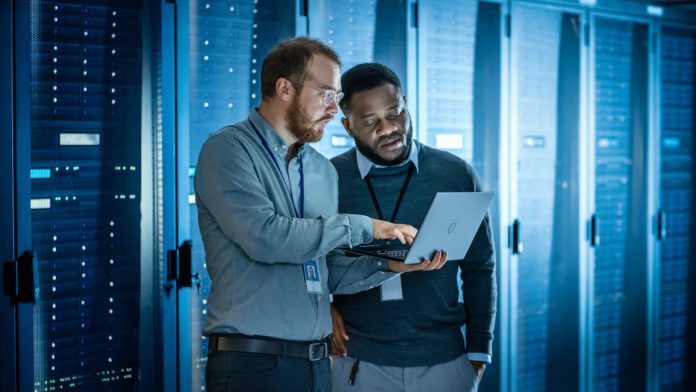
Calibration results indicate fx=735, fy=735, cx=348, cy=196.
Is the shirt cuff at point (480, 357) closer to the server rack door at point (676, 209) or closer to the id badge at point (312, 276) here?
the id badge at point (312, 276)

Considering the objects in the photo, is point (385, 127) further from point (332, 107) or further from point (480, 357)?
point (480, 357)

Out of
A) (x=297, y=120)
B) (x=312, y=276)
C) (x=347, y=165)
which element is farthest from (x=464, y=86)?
(x=312, y=276)

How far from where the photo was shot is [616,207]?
3.75m

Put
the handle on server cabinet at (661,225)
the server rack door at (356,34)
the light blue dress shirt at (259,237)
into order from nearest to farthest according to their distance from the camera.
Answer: the light blue dress shirt at (259,237)
the server rack door at (356,34)
the handle on server cabinet at (661,225)

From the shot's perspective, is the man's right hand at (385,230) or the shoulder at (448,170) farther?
the shoulder at (448,170)

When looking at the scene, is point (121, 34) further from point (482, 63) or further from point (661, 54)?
point (661, 54)

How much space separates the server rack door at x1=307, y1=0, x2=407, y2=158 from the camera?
9.16 feet

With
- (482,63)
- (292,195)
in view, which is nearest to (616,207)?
(482,63)

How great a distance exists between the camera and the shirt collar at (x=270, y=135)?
1723 mm

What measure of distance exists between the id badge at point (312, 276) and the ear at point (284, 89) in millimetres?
396

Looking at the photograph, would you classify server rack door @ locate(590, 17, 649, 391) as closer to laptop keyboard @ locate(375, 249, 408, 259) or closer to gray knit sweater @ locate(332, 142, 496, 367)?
gray knit sweater @ locate(332, 142, 496, 367)

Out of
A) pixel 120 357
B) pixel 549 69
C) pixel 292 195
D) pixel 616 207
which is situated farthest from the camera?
pixel 616 207

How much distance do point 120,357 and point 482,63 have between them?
1.94 metres

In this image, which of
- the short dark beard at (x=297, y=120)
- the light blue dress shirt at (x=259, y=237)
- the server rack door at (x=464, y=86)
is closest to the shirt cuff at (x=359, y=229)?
the light blue dress shirt at (x=259, y=237)
